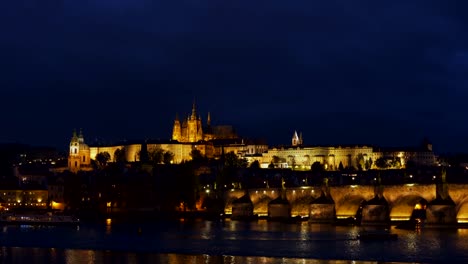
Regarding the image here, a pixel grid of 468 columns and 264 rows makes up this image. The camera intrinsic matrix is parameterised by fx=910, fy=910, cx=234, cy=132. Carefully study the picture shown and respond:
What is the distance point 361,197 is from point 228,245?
20.4 metres

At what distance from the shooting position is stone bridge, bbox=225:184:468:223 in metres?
58.7

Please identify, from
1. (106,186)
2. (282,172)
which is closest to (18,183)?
(106,186)

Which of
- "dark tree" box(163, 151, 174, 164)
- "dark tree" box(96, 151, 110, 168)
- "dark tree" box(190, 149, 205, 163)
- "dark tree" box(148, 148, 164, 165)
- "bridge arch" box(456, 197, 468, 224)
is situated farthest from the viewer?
"dark tree" box(96, 151, 110, 168)

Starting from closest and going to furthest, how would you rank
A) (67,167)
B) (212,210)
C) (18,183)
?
(212,210) → (18,183) → (67,167)

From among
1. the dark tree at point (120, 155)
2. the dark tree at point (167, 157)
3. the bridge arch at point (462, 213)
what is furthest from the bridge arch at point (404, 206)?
the dark tree at point (120, 155)

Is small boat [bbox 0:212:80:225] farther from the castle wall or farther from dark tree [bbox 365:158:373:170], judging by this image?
the castle wall

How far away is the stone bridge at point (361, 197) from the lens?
58.7 m

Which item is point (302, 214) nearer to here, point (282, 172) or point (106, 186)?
point (106, 186)

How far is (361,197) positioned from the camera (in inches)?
2584

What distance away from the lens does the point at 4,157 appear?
164 metres

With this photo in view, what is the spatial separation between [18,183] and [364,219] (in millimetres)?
58280

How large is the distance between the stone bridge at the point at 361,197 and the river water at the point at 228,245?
11.4 ft

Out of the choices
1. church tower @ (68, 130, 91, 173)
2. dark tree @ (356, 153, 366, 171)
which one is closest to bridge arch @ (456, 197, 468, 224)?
church tower @ (68, 130, 91, 173)

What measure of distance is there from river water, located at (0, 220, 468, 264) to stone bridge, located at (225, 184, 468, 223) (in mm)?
3479
